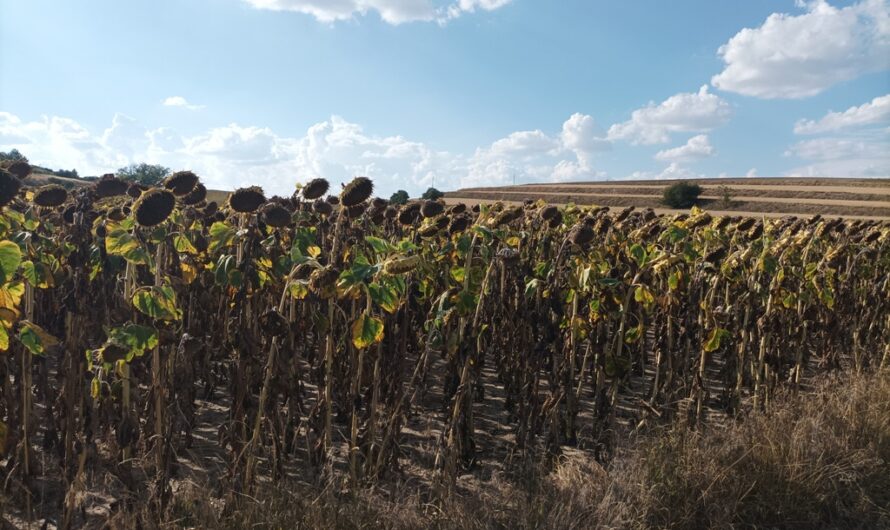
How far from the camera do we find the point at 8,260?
2.43 meters

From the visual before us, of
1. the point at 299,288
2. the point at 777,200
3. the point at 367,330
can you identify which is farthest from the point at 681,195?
the point at 299,288

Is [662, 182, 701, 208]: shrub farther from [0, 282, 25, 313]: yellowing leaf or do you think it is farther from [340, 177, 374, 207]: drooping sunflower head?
[0, 282, 25, 313]: yellowing leaf

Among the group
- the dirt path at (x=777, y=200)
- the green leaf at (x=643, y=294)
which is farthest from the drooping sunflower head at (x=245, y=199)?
the dirt path at (x=777, y=200)

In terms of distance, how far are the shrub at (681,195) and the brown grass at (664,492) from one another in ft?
183

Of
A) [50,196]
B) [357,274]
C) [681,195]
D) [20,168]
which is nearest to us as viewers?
[357,274]

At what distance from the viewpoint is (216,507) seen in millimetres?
3244

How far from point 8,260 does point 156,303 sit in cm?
55

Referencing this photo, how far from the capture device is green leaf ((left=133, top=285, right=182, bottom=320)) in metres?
2.71

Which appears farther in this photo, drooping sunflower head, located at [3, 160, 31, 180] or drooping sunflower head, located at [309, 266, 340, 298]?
drooping sunflower head, located at [3, 160, 31, 180]

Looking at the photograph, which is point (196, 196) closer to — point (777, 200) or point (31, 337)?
point (31, 337)

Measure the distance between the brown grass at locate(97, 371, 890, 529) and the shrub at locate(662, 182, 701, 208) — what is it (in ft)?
183

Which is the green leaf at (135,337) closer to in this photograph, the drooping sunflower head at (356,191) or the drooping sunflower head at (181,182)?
the drooping sunflower head at (181,182)

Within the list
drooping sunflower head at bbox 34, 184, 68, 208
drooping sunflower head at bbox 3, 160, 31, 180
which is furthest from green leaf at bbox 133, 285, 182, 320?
drooping sunflower head at bbox 3, 160, 31, 180

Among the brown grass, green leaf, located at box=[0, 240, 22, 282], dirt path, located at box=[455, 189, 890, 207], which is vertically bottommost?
the brown grass
